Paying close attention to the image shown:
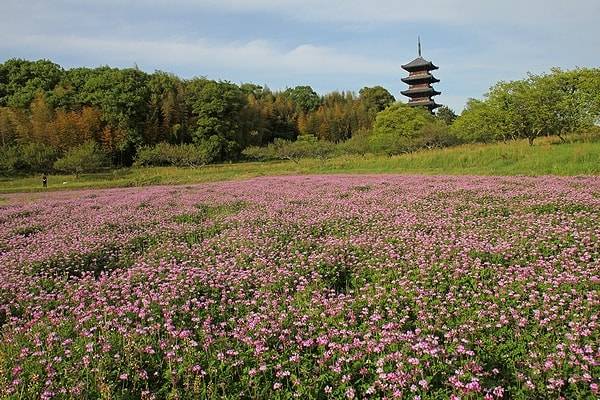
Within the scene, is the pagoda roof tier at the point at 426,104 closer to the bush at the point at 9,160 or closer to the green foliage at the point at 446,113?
the green foliage at the point at 446,113

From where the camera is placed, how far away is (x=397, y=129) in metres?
63.2

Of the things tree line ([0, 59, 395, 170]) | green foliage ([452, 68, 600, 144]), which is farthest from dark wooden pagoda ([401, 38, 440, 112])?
green foliage ([452, 68, 600, 144])

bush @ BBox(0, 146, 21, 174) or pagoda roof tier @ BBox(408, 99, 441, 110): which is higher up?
pagoda roof tier @ BBox(408, 99, 441, 110)

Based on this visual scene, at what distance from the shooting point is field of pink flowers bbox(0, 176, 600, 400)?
392 centimetres

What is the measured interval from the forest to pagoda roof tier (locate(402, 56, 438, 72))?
1208 cm

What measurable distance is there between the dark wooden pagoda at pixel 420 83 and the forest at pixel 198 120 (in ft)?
26.7

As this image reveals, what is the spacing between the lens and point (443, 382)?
3.80 meters

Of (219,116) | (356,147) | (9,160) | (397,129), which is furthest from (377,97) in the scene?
(9,160)

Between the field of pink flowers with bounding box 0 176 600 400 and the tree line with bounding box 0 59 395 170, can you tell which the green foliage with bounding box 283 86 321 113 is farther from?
the field of pink flowers with bounding box 0 176 600 400

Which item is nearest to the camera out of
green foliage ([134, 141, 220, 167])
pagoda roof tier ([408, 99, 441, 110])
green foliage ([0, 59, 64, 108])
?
green foliage ([134, 141, 220, 167])

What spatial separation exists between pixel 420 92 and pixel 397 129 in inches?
1035

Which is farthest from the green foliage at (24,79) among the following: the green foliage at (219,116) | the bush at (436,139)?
the bush at (436,139)

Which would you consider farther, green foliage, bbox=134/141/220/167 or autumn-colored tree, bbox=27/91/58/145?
green foliage, bbox=134/141/220/167

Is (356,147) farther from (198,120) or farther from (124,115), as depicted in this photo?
(124,115)
